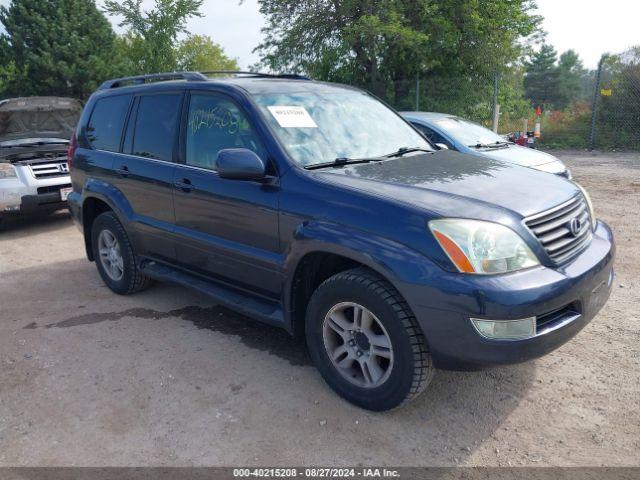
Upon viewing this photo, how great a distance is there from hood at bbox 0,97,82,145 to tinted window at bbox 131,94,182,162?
4.41m

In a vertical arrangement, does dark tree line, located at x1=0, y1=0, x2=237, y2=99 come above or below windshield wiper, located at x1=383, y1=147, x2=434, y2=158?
above

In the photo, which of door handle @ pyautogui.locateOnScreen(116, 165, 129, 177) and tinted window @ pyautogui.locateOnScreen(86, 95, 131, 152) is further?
tinted window @ pyautogui.locateOnScreen(86, 95, 131, 152)

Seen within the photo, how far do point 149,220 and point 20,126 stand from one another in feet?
17.6

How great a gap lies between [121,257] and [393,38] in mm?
13441

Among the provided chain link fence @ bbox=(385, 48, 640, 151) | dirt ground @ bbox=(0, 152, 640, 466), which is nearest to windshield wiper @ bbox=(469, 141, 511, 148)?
dirt ground @ bbox=(0, 152, 640, 466)

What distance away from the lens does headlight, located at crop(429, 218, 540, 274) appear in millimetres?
2553

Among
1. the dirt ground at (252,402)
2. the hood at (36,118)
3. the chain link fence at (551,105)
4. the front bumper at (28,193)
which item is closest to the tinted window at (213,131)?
the dirt ground at (252,402)

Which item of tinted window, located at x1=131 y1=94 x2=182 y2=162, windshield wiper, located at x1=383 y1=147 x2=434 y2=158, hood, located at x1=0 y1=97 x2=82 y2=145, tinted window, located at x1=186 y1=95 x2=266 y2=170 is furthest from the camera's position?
hood, located at x1=0 y1=97 x2=82 y2=145

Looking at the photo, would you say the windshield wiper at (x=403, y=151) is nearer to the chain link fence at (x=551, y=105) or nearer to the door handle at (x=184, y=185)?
the door handle at (x=184, y=185)

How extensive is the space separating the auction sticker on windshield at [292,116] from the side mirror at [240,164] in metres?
0.40

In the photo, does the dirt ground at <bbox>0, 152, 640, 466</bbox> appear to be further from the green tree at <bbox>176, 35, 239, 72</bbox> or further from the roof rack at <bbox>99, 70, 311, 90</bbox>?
the green tree at <bbox>176, 35, 239, 72</bbox>

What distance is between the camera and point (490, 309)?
97.5 inches

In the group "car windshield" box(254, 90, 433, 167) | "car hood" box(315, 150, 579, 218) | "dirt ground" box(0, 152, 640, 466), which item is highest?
"car windshield" box(254, 90, 433, 167)

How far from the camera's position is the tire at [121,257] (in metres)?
4.73
